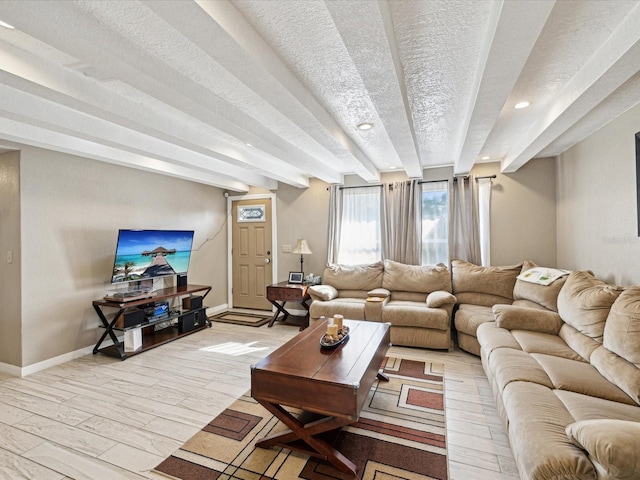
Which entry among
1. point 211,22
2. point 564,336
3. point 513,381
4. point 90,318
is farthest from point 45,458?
point 564,336

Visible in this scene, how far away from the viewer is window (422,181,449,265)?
182 inches

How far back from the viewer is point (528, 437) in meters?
1.43

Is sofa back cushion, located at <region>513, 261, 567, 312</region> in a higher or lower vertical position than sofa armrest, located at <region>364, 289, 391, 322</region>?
higher

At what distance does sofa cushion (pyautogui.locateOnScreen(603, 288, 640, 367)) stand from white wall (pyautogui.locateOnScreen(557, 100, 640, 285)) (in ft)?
2.36

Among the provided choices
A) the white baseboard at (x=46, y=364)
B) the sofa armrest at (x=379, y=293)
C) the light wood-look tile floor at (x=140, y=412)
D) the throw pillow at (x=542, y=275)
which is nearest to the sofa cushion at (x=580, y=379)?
the light wood-look tile floor at (x=140, y=412)

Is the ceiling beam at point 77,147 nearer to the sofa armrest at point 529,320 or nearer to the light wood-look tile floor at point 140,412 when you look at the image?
the light wood-look tile floor at point 140,412

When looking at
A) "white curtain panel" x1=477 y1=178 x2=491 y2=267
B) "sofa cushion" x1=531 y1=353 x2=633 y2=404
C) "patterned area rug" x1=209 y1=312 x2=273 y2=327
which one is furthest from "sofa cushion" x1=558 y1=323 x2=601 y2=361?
"patterned area rug" x1=209 y1=312 x2=273 y2=327

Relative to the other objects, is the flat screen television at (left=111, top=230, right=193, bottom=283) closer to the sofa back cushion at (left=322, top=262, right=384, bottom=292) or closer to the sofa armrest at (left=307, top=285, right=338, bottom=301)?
the sofa armrest at (left=307, top=285, right=338, bottom=301)

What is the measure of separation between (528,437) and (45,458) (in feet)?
9.09

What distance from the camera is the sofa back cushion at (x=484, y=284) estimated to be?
12.6 feet

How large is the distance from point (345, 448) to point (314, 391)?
53 centimetres

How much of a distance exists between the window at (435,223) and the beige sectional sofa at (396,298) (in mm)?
339

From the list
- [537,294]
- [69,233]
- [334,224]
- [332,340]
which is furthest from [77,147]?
[537,294]

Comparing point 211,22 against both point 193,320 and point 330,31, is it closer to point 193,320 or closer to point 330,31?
point 330,31
